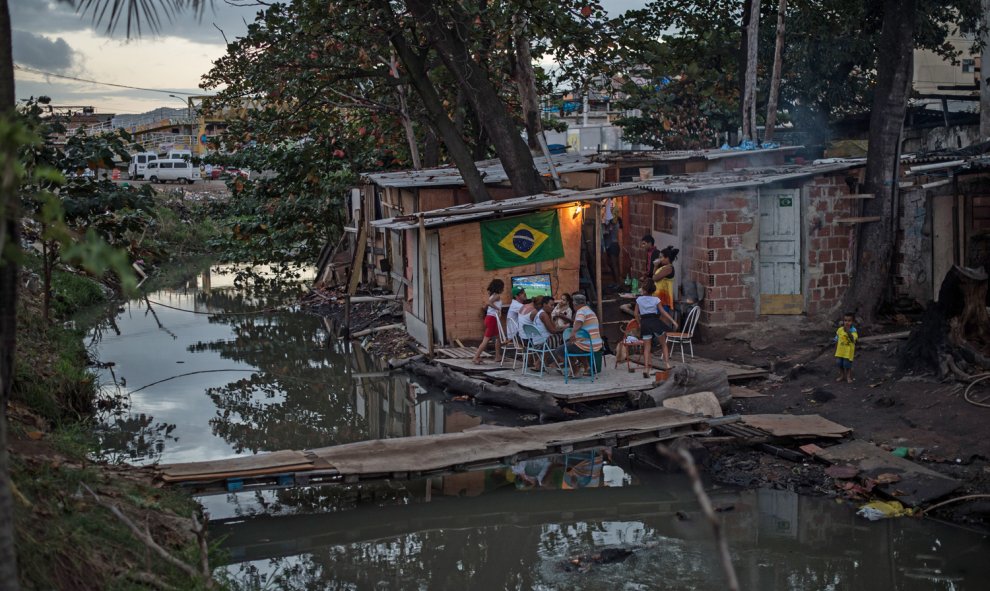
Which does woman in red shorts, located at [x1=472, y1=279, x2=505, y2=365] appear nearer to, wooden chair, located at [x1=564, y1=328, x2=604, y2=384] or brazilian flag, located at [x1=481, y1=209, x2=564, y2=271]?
brazilian flag, located at [x1=481, y1=209, x2=564, y2=271]

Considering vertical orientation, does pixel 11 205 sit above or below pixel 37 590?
above

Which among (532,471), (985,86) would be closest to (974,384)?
(532,471)

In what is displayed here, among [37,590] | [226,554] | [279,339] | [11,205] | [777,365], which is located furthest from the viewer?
[279,339]

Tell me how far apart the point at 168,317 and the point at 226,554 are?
16.8m

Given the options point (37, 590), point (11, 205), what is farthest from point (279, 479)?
point (11, 205)

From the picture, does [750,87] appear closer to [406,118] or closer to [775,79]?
[775,79]

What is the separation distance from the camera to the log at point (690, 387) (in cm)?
1195

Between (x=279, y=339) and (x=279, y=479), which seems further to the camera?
(x=279, y=339)

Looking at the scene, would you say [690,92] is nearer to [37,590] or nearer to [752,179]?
[752,179]

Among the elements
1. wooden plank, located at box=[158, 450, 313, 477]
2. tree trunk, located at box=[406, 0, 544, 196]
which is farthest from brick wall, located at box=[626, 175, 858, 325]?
wooden plank, located at box=[158, 450, 313, 477]

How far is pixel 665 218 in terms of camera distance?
56.6 feet

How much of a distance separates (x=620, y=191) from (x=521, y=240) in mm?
1780

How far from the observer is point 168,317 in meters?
24.2

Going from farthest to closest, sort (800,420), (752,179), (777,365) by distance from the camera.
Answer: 1. (752,179)
2. (777,365)
3. (800,420)
